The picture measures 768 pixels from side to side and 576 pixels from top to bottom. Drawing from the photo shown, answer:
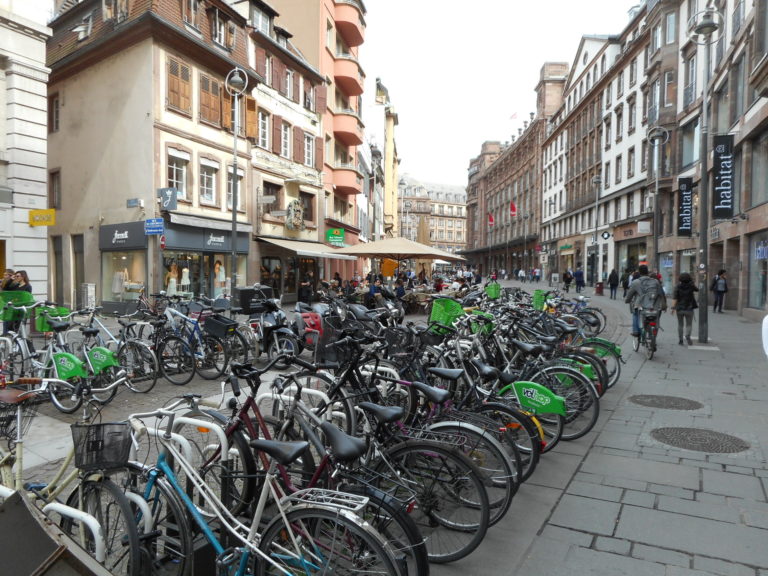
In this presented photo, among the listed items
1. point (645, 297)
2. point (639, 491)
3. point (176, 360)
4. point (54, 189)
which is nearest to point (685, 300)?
point (645, 297)

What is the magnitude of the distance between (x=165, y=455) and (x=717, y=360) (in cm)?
1017

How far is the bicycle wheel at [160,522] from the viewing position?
8.38 ft

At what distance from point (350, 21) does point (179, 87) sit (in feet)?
55.2

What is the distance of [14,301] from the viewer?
8.09 m

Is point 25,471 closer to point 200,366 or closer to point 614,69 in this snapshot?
point 200,366

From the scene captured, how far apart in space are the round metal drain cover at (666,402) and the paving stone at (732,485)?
225cm

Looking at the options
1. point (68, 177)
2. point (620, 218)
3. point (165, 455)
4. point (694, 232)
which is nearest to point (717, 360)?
point (165, 455)

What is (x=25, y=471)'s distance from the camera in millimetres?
4328

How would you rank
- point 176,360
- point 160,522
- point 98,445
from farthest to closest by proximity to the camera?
1. point 176,360
2. point 160,522
3. point 98,445

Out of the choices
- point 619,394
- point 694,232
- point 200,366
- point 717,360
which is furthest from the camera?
point 694,232

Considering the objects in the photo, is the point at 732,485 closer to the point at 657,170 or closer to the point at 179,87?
the point at 179,87

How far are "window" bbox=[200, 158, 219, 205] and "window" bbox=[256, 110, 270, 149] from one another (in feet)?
11.3

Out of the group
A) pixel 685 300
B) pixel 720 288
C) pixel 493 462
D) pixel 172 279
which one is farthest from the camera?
pixel 720 288

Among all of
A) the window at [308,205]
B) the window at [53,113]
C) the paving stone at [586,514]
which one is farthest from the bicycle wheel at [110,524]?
the window at [308,205]
